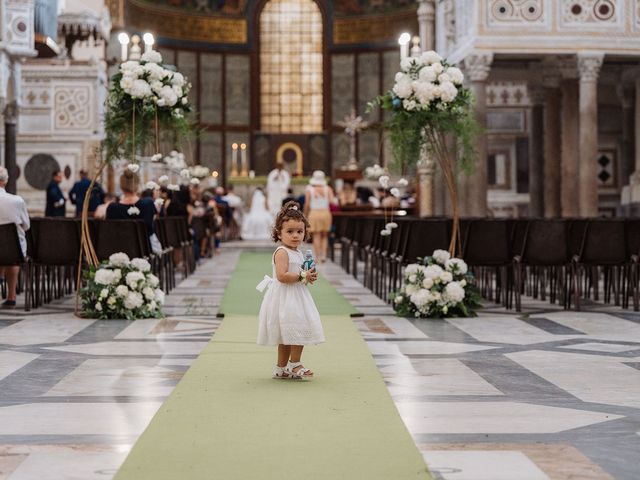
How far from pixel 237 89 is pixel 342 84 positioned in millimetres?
3628

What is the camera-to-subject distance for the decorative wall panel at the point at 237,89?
1608 inches

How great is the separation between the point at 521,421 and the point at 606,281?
804 cm

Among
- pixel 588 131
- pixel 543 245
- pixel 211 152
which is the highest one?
pixel 211 152

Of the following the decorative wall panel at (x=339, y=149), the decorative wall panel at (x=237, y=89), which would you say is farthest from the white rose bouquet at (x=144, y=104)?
the decorative wall panel at (x=237, y=89)

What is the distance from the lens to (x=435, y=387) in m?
7.00

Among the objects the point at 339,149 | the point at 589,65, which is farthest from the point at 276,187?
the point at 589,65

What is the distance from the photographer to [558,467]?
15.5 feet

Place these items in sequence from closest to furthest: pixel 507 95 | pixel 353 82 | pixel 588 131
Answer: pixel 588 131 < pixel 507 95 < pixel 353 82

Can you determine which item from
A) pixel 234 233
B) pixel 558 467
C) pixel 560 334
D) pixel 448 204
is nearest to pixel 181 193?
pixel 448 204

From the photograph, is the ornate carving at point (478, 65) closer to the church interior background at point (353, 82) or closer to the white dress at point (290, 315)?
the church interior background at point (353, 82)

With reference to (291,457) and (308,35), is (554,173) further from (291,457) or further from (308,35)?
(291,457)

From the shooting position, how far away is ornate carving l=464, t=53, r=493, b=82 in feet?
69.8

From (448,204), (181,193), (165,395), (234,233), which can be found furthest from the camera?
(234,233)

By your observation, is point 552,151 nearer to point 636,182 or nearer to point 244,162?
point 636,182
